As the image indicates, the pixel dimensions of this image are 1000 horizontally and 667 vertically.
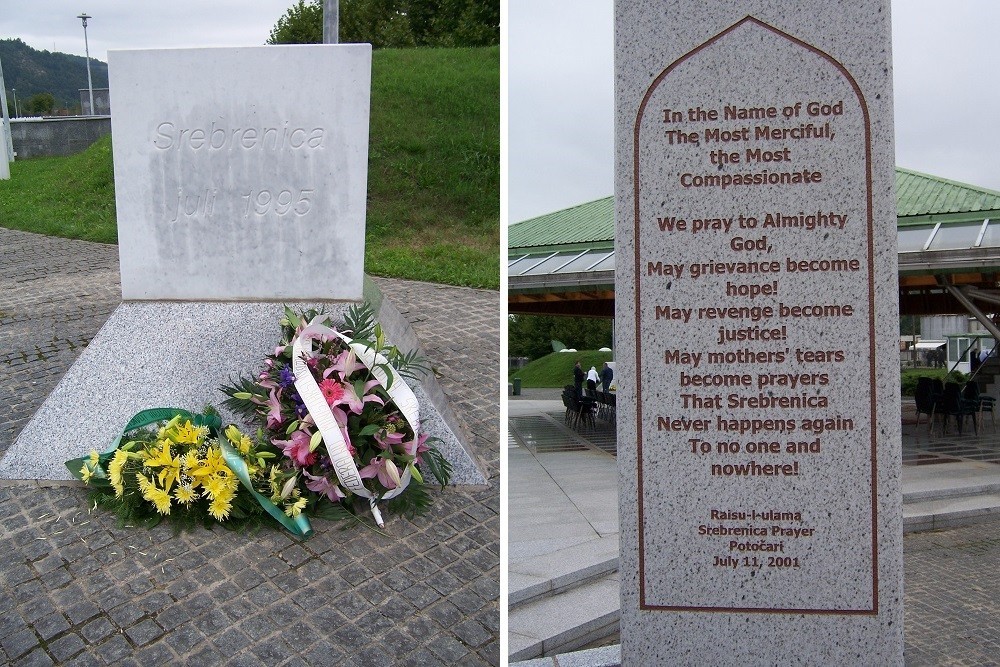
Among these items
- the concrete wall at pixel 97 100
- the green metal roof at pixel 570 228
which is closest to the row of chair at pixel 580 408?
the green metal roof at pixel 570 228

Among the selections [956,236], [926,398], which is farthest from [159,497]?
[926,398]

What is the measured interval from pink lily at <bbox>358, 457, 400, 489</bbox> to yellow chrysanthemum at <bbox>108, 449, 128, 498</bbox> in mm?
1349

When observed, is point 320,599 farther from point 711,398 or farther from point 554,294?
point 554,294

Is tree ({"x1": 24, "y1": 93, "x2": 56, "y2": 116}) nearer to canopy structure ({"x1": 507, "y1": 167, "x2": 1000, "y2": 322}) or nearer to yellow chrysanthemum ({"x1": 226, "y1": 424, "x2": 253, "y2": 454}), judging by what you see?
canopy structure ({"x1": 507, "y1": 167, "x2": 1000, "y2": 322})

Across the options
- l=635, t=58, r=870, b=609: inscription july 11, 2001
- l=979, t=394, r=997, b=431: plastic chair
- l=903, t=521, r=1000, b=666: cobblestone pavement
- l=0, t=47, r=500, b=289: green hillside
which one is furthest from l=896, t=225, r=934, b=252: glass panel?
l=635, t=58, r=870, b=609: inscription july 11, 2001

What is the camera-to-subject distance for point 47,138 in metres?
27.5

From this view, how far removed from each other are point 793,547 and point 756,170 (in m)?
1.50

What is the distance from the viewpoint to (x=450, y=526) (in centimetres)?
484

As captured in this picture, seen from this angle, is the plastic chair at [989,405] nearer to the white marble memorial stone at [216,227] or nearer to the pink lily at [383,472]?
the white marble memorial stone at [216,227]

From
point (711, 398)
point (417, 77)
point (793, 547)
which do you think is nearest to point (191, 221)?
point (711, 398)

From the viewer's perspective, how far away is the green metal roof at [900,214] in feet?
40.1

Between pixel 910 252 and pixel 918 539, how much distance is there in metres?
4.21

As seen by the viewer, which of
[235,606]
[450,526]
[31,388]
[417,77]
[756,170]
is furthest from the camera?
[417,77]

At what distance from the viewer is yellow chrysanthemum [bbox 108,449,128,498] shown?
15.9 ft
